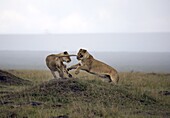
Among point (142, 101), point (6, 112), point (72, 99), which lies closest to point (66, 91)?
point (72, 99)

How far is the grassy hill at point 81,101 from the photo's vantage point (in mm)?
10442

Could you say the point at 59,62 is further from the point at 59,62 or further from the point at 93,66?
the point at 93,66

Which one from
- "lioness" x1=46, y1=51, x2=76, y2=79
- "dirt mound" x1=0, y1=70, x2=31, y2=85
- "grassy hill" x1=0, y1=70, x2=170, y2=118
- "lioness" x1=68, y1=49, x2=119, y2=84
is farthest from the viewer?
"dirt mound" x1=0, y1=70, x2=31, y2=85

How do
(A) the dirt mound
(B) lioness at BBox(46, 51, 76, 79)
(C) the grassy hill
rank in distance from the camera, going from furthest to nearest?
(A) the dirt mound < (B) lioness at BBox(46, 51, 76, 79) < (C) the grassy hill

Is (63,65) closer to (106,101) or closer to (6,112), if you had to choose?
(106,101)

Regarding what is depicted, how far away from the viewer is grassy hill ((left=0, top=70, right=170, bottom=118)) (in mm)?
10442

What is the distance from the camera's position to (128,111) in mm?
11078

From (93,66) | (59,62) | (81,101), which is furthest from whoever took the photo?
(59,62)

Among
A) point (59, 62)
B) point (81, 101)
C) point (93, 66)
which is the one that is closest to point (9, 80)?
point (59, 62)

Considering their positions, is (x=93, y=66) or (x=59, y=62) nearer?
(x=93, y=66)

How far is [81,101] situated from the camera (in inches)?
470

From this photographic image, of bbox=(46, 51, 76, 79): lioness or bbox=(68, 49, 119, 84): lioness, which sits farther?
bbox=(46, 51, 76, 79): lioness

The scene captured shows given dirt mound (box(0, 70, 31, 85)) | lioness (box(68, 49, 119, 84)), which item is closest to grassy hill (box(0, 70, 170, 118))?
Answer: lioness (box(68, 49, 119, 84))

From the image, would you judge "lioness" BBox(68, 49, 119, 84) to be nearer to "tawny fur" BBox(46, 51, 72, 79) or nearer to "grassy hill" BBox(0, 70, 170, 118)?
"tawny fur" BBox(46, 51, 72, 79)
